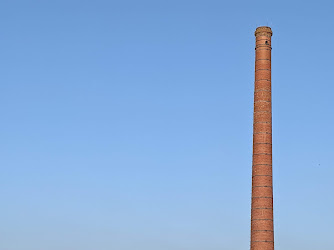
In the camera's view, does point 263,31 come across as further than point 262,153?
Yes

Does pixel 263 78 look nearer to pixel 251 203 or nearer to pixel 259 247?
pixel 251 203

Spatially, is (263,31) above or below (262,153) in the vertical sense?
above

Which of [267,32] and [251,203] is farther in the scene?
[267,32]

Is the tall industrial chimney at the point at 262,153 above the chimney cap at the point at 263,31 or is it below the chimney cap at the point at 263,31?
below

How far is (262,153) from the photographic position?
4188 cm

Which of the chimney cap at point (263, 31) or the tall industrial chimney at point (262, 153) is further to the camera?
the chimney cap at point (263, 31)

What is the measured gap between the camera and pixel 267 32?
4462 centimetres

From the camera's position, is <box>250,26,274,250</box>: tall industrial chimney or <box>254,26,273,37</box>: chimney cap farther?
<box>254,26,273,37</box>: chimney cap

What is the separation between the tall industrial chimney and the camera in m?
40.9

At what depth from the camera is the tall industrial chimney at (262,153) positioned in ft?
134

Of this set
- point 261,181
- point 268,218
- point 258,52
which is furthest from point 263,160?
point 258,52

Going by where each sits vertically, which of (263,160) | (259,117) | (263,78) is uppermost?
(263,78)

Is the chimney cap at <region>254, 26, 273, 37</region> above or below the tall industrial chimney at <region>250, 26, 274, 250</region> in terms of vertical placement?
above

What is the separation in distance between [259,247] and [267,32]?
1676cm
